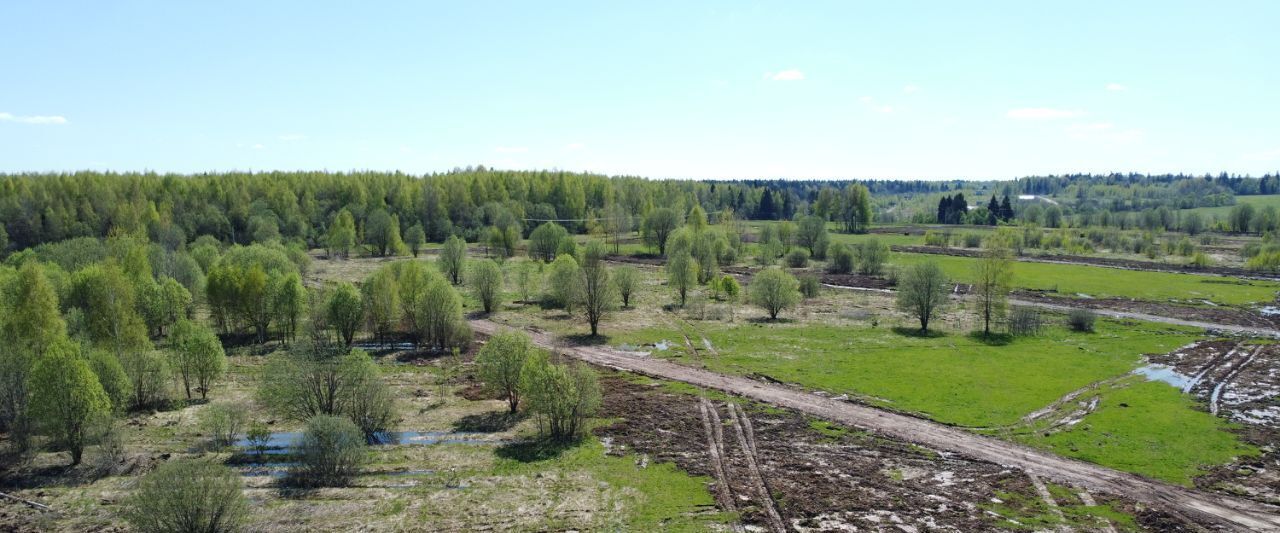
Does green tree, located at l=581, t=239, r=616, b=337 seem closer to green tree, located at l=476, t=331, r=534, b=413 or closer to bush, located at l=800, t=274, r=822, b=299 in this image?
green tree, located at l=476, t=331, r=534, b=413

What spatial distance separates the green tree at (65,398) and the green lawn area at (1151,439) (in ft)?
169

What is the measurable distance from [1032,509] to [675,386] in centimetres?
2526

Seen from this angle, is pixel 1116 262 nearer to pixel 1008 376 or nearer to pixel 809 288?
pixel 809 288

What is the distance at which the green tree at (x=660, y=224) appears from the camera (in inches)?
5595

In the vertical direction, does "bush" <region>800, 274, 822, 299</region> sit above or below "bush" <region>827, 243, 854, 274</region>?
below

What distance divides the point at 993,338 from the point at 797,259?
57.3 meters

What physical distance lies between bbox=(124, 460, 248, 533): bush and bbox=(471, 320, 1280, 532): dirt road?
32.1 m

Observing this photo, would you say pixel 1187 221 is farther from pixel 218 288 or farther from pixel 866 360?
pixel 218 288

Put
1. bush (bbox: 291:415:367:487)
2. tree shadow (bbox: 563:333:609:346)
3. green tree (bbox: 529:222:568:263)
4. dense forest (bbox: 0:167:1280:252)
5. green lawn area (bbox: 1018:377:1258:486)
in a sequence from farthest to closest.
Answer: dense forest (bbox: 0:167:1280:252) → green tree (bbox: 529:222:568:263) → tree shadow (bbox: 563:333:609:346) → green lawn area (bbox: 1018:377:1258:486) → bush (bbox: 291:415:367:487)

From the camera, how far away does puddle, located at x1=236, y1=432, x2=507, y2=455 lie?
40219mm

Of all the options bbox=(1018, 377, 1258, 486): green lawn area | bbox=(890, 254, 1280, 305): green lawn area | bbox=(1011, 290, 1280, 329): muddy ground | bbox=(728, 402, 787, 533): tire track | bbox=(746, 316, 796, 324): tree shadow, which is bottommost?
bbox=(728, 402, 787, 533): tire track

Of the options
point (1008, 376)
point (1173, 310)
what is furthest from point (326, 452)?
point (1173, 310)

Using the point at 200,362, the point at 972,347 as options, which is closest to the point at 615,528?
the point at 200,362

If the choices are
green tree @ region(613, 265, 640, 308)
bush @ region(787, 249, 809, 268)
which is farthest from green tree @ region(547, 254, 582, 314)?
bush @ region(787, 249, 809, 268)
